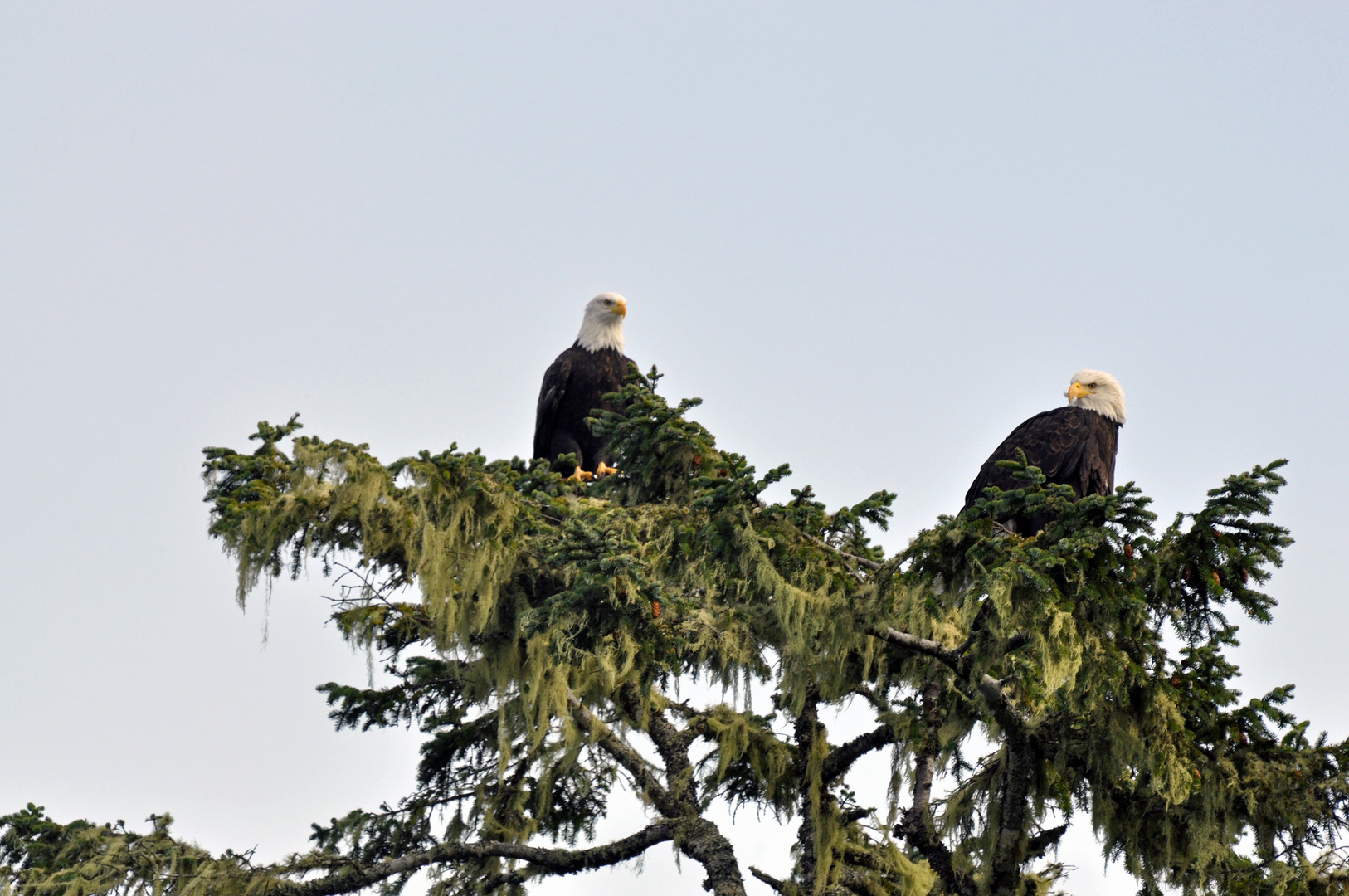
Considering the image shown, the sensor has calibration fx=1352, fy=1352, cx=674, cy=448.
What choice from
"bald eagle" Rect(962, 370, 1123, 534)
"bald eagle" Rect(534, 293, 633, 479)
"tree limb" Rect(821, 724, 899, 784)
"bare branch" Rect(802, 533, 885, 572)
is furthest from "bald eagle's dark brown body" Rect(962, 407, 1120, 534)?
"bare branch" Rect(802, 533, 885, 572)

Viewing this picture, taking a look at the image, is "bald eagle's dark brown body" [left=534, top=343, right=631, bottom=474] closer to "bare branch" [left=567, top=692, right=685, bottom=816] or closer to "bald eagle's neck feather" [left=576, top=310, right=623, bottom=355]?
"bald eagle's neck feather" [left=576, top=310, right=623, bottom=355]

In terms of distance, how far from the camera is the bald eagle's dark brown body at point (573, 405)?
34.6 ft

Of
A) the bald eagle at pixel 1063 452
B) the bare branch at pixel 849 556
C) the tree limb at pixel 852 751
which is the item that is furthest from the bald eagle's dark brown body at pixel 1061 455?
the bare branch at pixel 849 556

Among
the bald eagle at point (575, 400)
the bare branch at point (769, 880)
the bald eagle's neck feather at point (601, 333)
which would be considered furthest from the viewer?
the bald eagle's neck feather at point (601, 333)

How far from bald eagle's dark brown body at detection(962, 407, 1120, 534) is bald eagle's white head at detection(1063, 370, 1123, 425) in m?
0.44

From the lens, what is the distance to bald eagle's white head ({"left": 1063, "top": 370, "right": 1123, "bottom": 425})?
9.75m

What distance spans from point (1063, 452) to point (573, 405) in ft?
12.2

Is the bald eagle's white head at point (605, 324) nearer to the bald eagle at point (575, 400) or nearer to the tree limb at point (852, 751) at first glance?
the bald eagle at point (575, 400)

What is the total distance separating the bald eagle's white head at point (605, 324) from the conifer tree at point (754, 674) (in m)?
3.47

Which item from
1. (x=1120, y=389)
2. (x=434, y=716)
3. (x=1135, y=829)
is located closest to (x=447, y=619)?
(x=434, y=716)

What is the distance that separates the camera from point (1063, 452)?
9.02 m

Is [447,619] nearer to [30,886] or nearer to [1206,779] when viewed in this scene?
[30,886]

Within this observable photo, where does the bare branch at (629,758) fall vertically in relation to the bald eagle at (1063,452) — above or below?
below

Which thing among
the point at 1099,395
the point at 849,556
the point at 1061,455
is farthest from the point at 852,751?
the point at 1099,395
